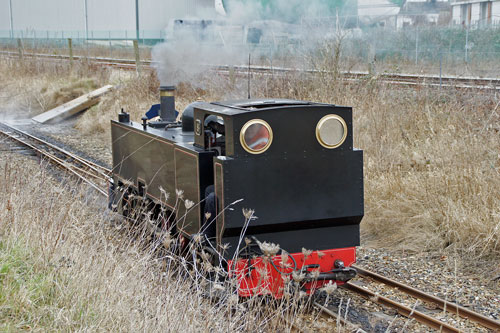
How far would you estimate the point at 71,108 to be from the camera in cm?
2022

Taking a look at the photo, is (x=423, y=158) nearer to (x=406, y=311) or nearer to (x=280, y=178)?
(x=406, y=311)

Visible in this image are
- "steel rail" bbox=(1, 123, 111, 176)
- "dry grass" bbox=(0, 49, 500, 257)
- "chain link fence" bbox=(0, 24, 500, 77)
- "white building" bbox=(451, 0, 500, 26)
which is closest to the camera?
"dry grass" bbox=(0, 49, 500, 257)

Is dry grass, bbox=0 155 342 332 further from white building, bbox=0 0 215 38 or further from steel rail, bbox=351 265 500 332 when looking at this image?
white building, bbox=0 0 215 38

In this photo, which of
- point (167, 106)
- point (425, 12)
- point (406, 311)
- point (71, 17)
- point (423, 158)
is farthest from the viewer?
point (71, 17)

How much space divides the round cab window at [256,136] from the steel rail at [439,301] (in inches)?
79.3

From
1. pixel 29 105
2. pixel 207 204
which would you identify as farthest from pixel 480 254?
pixel 29 105

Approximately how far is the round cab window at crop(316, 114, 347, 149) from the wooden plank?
635 inches

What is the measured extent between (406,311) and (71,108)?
1672 centimetres

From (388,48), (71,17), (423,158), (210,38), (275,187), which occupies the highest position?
(71,17)

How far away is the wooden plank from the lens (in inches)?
787

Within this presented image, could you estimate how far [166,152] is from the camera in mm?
6422

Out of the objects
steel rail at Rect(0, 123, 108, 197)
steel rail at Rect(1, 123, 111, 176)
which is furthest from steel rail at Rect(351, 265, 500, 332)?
steel rail at Rect(1, 123, 111, 176)

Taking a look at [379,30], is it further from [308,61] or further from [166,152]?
[166,152]

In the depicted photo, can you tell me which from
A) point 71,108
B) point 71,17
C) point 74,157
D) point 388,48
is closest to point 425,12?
point 388,48
